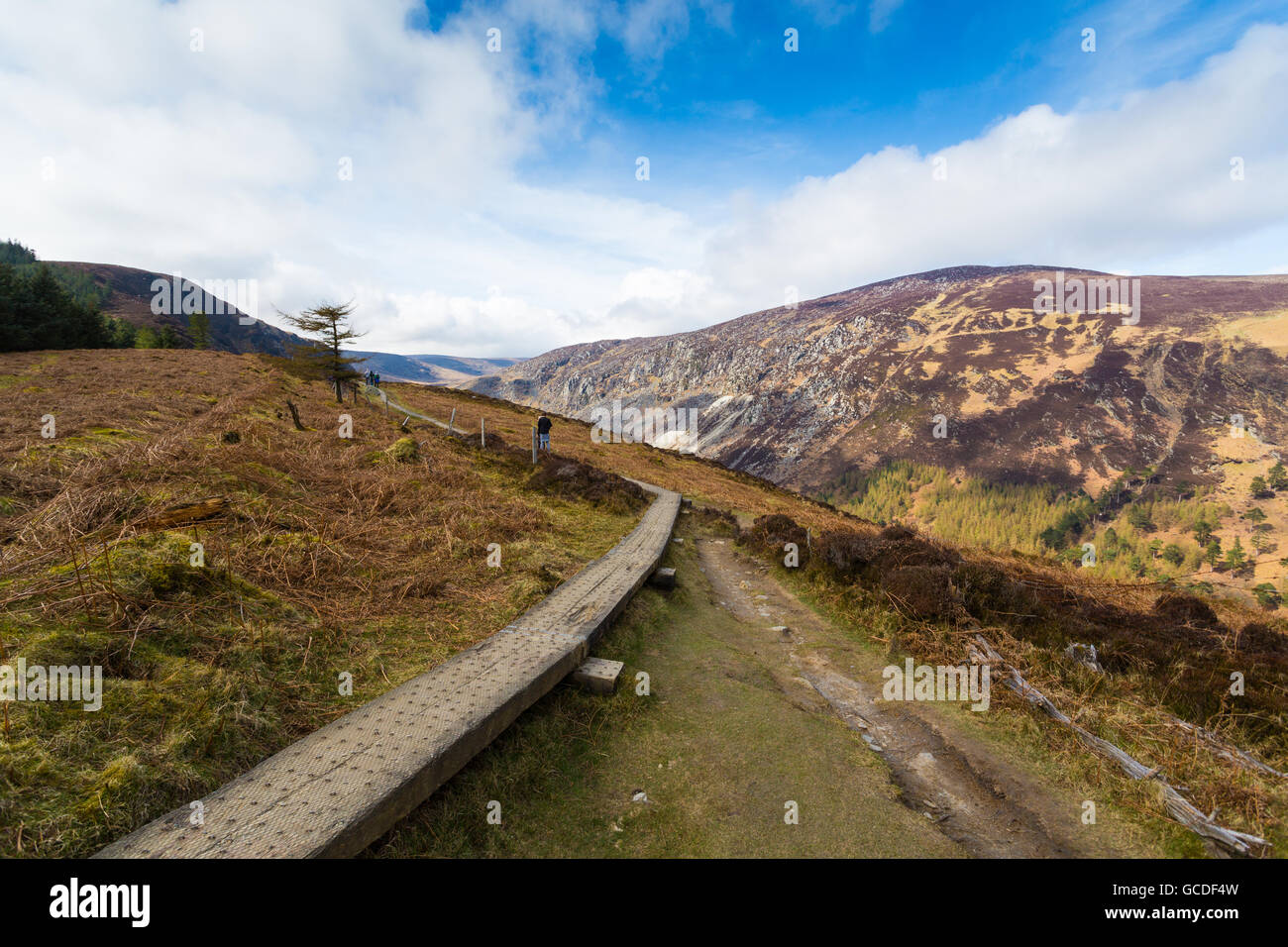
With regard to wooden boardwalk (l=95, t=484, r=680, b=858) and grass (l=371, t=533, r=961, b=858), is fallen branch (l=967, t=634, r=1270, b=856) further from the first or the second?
wooden boardwalk (l=95, t=484, r=680, b=858)

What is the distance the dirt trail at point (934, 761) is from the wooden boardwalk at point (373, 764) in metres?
3.41

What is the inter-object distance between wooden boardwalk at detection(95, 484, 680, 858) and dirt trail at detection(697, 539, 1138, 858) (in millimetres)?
3414

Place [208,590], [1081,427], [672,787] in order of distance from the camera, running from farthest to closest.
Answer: [1081,427]
[208,590]
[672,787]

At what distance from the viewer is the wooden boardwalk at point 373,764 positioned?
276 centimetres

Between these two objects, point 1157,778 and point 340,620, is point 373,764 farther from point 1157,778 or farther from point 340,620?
point 1157,778

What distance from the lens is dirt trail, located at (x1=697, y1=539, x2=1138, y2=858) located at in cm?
411

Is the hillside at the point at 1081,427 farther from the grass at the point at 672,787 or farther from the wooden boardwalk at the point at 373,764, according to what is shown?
the wooden boardwalk at the point at 373,764

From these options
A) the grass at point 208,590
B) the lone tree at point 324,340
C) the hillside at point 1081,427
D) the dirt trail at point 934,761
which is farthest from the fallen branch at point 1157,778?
the hillside at point 1081,427

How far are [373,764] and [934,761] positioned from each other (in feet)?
17.5

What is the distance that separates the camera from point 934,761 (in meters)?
5.11

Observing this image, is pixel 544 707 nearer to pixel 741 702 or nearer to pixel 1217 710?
pixel 741 702

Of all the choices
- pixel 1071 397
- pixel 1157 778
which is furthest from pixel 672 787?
pixel 1071 397

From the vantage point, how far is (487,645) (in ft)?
18.3
